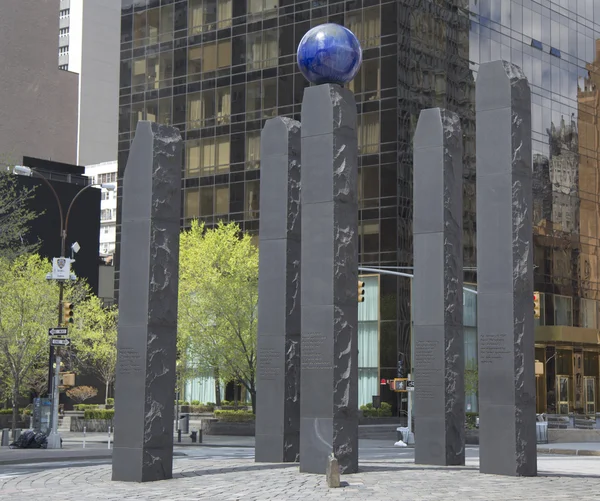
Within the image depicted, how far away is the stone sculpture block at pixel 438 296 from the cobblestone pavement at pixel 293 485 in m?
1.36

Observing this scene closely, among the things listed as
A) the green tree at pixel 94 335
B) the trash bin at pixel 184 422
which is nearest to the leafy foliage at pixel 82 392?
the green tree at pixel 94 335

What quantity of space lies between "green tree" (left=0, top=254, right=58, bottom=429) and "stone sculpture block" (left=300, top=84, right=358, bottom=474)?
108 ft

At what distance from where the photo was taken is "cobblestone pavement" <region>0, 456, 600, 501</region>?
788 inches

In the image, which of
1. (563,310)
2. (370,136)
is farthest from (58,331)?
(563,310)

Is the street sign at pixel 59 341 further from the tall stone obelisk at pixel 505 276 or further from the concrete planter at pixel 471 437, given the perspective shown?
the concrete planter at pixel 471 437

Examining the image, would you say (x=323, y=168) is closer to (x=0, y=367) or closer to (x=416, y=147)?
(x=416, y=147)

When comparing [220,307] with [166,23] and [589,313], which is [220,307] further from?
[589,313]

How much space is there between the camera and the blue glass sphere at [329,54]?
25.8 metres

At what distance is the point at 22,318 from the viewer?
2251 inches

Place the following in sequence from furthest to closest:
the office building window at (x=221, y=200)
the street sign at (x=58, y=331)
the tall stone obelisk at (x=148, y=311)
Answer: the office building window at (x=221, y=200), the street sign at (x=58, y=331), the tall stone obelisk at (x=148, y=311)

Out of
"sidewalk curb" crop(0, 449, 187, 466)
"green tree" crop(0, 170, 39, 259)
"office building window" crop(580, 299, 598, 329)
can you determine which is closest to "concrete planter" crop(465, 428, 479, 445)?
"sidewalk curb" crop(0, 449, 187, 466)

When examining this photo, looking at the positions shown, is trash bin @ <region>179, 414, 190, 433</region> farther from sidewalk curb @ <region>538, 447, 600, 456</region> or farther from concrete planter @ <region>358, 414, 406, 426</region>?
sidewalk curb @ <region>538, 447, 600, 456</region>

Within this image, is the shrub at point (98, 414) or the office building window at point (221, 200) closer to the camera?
the shrub at point (98, 414)

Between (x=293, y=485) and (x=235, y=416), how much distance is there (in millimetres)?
38409
